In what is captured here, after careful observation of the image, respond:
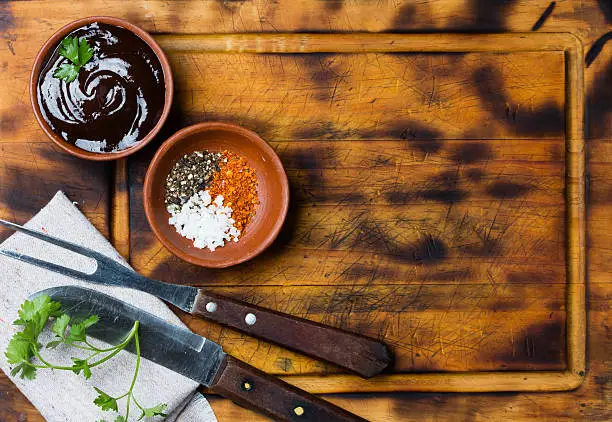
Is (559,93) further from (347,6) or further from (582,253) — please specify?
(347,6)

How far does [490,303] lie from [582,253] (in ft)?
0.89

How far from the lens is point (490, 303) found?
1.51 metres

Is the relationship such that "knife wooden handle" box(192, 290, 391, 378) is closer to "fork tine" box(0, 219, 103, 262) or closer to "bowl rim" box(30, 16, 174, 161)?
"fork tine" box(0, 219, 103, 262)

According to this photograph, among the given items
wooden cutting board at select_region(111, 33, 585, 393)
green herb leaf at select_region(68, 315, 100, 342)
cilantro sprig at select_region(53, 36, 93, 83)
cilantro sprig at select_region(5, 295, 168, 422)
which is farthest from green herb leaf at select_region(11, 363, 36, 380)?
cilantro sprig at select_region(53, 36, 93, 83)

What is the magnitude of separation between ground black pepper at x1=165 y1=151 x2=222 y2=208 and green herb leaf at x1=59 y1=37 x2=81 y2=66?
329mm

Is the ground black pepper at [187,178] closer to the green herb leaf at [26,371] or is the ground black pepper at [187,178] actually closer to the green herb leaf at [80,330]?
the green herb leaf at [80,330]

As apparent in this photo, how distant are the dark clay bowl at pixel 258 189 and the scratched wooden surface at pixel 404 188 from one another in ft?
0.22

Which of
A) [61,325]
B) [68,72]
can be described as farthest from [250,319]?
[68,72]

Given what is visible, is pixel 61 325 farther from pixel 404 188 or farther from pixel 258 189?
pixel 404 188

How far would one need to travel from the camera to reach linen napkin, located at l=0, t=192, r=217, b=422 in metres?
1.44

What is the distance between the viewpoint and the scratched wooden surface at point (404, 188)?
149 centimetres

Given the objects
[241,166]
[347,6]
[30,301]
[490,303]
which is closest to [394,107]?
[347,6]

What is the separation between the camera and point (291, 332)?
4.70 ft

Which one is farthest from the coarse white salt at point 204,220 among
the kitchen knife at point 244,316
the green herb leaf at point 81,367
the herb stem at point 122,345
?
the green herb leaf at point 81,367
